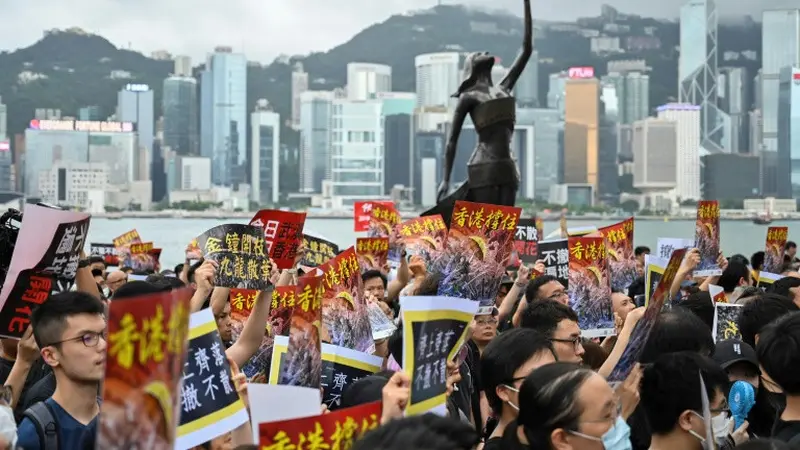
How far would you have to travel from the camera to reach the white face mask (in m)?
3.25

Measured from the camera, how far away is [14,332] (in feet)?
14.4

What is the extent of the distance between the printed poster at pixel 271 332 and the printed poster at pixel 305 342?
1.26 metres

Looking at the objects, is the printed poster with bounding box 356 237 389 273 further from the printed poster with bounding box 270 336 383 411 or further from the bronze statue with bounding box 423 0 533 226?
the printed poster with bounding box 270 336 383 411

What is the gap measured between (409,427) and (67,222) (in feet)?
8.34

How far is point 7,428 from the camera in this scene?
331 centimetres

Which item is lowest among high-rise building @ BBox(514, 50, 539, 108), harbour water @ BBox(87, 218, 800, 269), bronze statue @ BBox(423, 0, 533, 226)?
harbour water @ BBox(87, 218, 800, 269)

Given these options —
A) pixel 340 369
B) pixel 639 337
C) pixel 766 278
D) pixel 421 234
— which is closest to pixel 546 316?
pixel 639 337

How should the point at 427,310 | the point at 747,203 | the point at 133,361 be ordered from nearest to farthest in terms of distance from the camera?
1. the point at 133,361
2. the point at 427,310
3. the point at 747,203

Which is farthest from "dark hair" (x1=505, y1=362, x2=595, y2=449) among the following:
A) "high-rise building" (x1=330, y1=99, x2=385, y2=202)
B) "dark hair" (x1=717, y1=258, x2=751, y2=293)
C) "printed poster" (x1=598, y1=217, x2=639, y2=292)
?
"high-rise building" (x1=330, y1=99, x2=385, y2=202)

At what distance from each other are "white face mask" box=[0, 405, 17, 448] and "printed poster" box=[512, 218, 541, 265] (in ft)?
25.7

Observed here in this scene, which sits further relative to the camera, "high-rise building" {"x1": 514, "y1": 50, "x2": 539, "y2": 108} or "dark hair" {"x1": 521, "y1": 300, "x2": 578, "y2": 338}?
"high-rise building" {"x1": 514, "y1": 50, "x2": 539, "y2": 108}

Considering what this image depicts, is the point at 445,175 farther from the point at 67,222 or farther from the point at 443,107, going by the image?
the point at 443,107

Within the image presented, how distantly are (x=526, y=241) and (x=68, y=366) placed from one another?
7.91 m

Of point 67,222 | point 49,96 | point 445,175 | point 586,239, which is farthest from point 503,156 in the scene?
point 49,96
